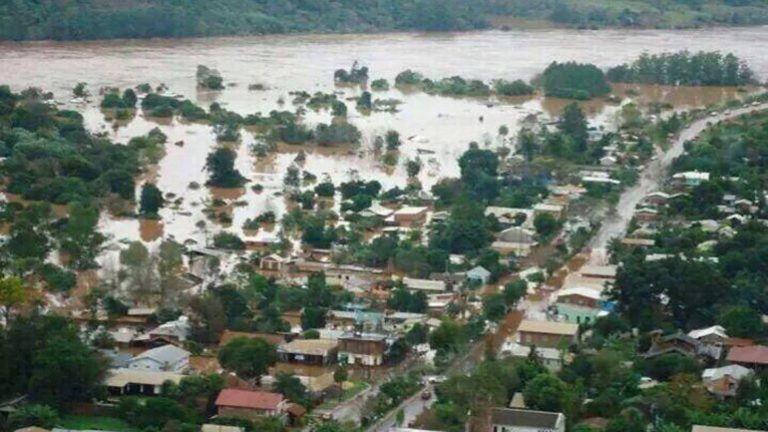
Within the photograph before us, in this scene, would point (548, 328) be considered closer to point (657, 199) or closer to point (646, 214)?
point (646, 214)

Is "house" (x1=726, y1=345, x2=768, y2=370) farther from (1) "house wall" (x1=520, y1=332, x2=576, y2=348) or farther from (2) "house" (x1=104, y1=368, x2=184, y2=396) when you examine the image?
(2) "house" (x1=104, y1=368, x2=184, y2=396)

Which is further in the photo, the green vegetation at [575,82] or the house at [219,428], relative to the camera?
the green vegetation at [575,82]

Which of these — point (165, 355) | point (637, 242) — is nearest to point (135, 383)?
point (165, 355)

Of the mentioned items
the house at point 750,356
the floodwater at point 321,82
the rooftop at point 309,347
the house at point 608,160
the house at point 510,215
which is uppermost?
the house at point 750,356

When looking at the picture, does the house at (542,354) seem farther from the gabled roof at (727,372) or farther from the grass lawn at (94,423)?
the grass lawn at (94,423)

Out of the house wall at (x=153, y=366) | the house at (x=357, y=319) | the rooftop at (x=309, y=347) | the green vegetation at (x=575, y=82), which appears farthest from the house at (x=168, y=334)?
the green vegetation at (x=575, y=82)

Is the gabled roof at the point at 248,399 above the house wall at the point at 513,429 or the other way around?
the other way around
